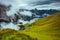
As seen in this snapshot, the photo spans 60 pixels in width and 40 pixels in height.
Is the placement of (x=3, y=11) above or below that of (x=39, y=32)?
above

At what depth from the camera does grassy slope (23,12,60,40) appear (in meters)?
4.32

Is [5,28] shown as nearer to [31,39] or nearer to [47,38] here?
[31,39]

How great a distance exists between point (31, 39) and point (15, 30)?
0.39m

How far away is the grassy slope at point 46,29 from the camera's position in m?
4.32

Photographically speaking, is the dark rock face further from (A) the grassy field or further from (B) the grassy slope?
(B) the grassy slope

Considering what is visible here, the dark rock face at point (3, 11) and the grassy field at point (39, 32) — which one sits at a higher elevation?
the dark rock face at point (3, 11)

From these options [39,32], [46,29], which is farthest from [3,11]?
[46,29]

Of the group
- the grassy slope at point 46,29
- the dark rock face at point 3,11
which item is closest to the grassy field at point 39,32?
the grassy slope at point 46,29

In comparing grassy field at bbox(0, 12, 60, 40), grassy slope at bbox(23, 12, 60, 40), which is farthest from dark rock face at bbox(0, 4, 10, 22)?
grassy slope at bbox(23, 12, 60, 40)

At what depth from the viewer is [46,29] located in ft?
14.4

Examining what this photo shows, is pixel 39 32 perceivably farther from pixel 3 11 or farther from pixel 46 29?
pixel 3 11

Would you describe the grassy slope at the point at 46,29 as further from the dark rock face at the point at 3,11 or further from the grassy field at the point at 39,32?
the dark rock face at the point at 3,11

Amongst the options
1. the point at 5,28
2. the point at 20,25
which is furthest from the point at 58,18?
the point at 5,28

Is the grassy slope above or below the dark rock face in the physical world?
below
